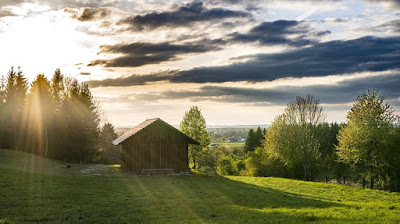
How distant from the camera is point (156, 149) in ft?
134

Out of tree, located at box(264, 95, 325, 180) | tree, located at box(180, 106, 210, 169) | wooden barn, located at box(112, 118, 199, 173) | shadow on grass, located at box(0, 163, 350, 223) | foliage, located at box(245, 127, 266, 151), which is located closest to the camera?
shadow on grass, located at box(0, 163, 350, 223)

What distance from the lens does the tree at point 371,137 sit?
40250mm

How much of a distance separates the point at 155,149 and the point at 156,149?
14 centimetres

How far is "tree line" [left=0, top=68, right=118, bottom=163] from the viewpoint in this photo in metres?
61.4

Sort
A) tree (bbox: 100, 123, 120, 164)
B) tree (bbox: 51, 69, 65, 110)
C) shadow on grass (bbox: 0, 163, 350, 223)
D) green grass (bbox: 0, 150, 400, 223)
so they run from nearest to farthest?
green grass (bbox: 0, 150, 400, 223) < shadow on grass (bbox: 0, 163, 350, 223) < tree (bbox: 51, 69, 65, 110) < tree (bbox: 100, 123, 120, 164)

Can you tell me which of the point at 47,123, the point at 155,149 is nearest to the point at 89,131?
the point at 47,123

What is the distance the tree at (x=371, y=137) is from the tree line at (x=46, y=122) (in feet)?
165

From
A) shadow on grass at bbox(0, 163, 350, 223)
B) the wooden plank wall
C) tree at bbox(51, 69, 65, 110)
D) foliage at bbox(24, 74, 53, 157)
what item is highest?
tree at bbox(51, 69, 65, 110)

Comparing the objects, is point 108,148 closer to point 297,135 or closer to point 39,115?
point 39,115

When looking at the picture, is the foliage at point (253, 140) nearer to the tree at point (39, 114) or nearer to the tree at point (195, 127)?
the tree at point (195, 127)

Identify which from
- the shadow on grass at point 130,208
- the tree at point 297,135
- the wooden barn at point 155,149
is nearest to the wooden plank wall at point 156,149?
the wooden barn at point 155,149

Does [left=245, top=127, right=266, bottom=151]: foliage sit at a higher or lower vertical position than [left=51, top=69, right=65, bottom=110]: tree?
lower

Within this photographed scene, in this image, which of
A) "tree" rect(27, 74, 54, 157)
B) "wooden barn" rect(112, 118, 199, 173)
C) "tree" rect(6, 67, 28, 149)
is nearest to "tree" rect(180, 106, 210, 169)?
"wooden barn" rect(112, 118, 199, 173)

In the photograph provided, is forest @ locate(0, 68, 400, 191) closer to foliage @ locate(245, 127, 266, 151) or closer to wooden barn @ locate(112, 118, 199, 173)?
wooden barn @ locate(112, 118, 199, 173)
